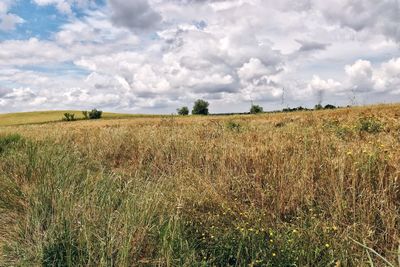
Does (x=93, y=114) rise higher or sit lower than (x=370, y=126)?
higher

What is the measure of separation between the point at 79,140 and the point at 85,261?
33.6ft

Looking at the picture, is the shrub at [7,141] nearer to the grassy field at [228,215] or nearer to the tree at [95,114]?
the grassy field at [228,215]

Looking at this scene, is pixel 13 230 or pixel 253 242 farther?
pixel 13 230

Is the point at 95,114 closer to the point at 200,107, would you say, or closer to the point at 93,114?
the point at 93,114

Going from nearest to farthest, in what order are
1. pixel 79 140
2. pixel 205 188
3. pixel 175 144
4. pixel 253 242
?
pixel 253 242
pixel 205 188
pixel 175 144
pixel 79 140

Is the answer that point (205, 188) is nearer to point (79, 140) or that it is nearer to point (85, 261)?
point (85, 261)

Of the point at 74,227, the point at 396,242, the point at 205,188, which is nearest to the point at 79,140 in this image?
the point at 205,188

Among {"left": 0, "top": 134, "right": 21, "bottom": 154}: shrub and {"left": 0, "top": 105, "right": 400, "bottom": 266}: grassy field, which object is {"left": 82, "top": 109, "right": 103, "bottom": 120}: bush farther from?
{"left": 0, "top": 105, "right": 400, "bottom": 266}: grassy field

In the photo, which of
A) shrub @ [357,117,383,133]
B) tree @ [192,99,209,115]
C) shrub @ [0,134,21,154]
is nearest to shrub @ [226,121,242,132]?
shrub @ [357,117,383,133]

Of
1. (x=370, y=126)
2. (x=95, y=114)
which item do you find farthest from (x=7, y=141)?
(x=95, y=114)

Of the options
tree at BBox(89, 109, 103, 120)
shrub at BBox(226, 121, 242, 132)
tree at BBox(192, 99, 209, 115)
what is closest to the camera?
shrub at BBox(226, 121, 242, 132)

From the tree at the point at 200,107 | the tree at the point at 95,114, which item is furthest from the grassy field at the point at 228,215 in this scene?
the tree at the point at 200,107

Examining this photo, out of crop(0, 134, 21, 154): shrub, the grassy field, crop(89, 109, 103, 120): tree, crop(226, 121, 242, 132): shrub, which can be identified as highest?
crop(89, 109, 103, 120): tree

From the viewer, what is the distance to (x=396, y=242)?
13.8ft
